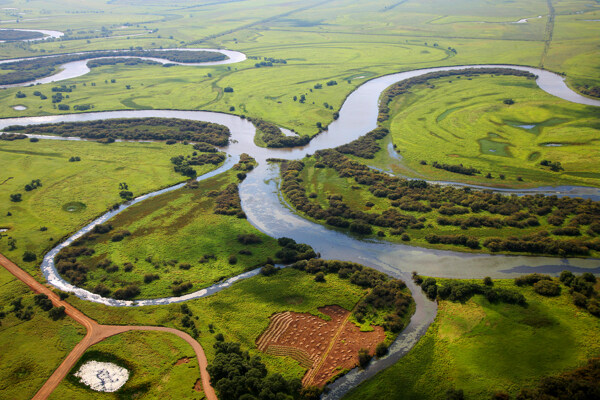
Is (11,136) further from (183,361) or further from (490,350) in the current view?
(490,350)

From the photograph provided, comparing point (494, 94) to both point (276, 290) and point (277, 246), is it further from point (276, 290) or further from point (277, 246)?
point (276, 290)

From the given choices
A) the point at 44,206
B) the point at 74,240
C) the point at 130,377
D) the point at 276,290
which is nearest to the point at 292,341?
the point at 276,290

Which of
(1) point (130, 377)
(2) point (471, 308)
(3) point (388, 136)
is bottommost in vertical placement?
(1) point (130, 377)

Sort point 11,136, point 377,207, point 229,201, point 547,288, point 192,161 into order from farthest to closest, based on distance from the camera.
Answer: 1. point 11,136
2. point 192,161
3. point 229,201
4. point 377,207
5. point 547,288

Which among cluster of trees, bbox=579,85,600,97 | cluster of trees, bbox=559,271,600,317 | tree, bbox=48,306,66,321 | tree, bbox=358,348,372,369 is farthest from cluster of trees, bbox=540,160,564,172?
tree, bbox=48,306,66,321

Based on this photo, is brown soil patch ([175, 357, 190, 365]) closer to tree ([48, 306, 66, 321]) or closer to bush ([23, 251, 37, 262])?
tree ([48, 306, 66, 321])

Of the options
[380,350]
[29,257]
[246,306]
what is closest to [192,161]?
[29,257]
